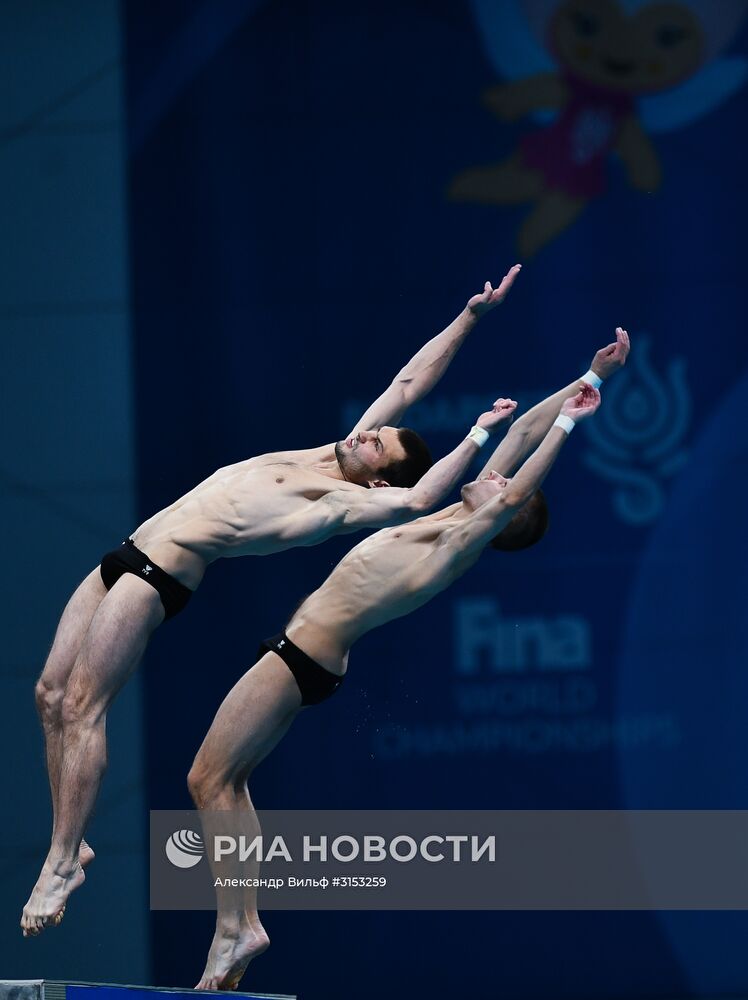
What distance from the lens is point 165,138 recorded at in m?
10.2

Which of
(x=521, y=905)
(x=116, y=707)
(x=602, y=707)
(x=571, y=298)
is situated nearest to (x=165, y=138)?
(x=571, y=298)

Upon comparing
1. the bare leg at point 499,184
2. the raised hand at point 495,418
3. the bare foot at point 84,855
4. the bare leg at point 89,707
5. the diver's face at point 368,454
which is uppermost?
the bare leg at point 499,184

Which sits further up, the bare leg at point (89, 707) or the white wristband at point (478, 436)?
the white wristband at point (478, 436)

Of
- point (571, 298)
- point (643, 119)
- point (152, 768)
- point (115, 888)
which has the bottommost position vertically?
point (115, 888)

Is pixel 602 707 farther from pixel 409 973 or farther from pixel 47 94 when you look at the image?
pixel 47 94

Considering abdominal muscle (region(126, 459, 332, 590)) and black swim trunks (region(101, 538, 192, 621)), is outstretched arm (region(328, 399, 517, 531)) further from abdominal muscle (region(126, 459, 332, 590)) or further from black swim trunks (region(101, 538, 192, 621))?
black swim trunks (region(101, 538, 192, 621))

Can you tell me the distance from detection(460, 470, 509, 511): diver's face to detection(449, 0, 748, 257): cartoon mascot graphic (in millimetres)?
3136

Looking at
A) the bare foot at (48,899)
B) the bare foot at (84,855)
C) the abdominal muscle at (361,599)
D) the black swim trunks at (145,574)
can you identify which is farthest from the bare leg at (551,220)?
the bare foot at (48,899)

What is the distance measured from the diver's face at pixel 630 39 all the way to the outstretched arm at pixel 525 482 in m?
3.59

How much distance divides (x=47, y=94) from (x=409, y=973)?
587cm

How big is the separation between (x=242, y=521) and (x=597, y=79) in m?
4.30

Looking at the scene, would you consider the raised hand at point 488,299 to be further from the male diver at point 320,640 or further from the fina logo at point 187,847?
the fina logo at point 187,847

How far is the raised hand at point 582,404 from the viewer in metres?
7.12

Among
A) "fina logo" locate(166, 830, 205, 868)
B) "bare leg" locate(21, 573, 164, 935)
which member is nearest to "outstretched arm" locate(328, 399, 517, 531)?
"bare leg" locate(21, 573, 164, 935)
